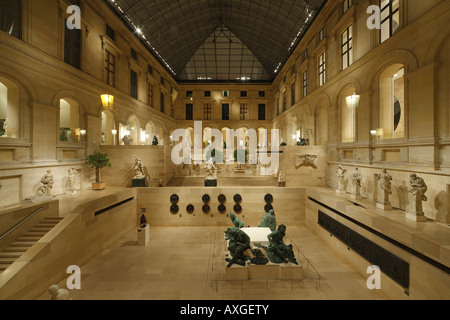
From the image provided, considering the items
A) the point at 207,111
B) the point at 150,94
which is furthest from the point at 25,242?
the point at 207,111

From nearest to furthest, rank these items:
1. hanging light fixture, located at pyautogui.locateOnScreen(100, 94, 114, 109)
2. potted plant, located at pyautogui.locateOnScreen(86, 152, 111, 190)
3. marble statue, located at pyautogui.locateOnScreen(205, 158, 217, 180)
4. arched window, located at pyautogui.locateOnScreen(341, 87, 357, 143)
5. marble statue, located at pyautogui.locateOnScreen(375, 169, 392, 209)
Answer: marble statue, located at pyautogui.locateOnScreen(375, 169, 392, 209) → hanging light fixture, located at pyautogui.locateOnScreen(100, 94, 114, 109) → potted plant, located at pyautogui.locateOnScreen(86, 152, 111, 190) → marble statue, located at pyautogui.locateOnScreen(205, 158, 217, 180) → arched window, located at pyautogui.locateOnScreen(341, 87, 357, 143)

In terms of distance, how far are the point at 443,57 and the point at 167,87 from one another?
29644 millimetres

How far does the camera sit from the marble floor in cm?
738

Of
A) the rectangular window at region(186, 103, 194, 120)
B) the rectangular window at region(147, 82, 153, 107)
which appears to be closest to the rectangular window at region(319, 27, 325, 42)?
the rectangular window at region(147, 82, 153, 107)

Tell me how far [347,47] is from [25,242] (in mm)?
19356

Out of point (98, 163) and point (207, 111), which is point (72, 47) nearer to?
point (98, 163)

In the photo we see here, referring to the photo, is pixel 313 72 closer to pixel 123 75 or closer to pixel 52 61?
pixel 123 75

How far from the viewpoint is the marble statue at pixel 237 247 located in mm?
8454

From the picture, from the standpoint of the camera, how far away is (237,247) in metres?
8.60

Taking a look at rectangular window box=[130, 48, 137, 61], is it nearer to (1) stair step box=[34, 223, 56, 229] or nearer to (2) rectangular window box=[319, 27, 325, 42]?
(2) rectangular window box=[319, 27, 325, 42]

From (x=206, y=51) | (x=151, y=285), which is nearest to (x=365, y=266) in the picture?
(x=151, y=285)

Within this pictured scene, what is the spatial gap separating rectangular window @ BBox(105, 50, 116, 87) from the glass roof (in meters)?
3.58

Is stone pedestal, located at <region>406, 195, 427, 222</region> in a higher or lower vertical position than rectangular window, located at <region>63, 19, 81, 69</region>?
lower

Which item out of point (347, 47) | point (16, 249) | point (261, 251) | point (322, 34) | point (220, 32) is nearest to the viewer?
point (16, 249)
